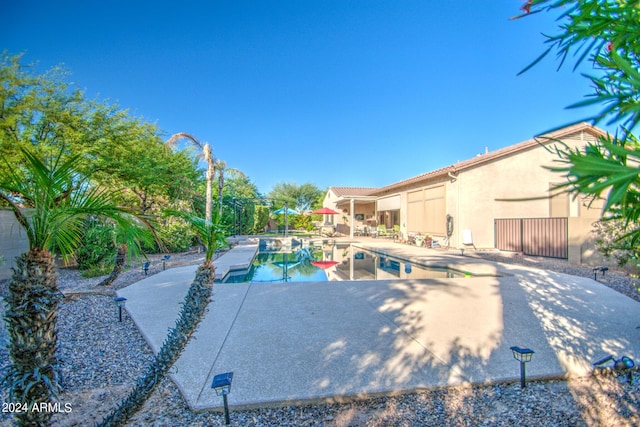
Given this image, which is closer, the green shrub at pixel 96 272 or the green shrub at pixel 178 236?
the green shrub at pixel 96 272

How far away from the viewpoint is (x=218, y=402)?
3365mm

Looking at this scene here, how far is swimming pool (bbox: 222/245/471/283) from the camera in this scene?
1134cm

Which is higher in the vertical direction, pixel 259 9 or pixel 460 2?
pixel 259 9

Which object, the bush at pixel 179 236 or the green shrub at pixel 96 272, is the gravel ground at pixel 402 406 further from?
the bush at pixel 179 236

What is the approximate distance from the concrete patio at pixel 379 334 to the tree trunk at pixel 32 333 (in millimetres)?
1413

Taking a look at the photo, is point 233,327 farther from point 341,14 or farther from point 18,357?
point 341,14

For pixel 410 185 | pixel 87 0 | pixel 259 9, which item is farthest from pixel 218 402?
pixel 410 185

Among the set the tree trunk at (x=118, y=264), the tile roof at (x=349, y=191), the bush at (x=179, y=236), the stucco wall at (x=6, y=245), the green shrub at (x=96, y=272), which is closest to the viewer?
the tree trunk at (x=118, y=264)

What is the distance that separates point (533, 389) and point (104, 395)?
498cm

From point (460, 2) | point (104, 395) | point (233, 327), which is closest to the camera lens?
point (104, 395)

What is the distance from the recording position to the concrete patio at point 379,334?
12.4ft

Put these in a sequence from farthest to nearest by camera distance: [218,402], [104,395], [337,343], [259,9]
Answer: [259,9] → [337,343] → [104,395] → [218,402]

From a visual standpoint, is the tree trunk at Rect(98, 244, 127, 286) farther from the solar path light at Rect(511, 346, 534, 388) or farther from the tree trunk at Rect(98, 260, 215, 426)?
Result: the solar path light at Rect(511, 346, 534, 388)

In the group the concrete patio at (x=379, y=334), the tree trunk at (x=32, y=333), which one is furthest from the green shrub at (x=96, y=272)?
the tree trunk at (x=32, y=333)
